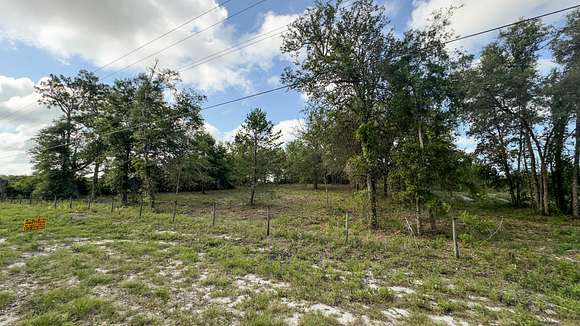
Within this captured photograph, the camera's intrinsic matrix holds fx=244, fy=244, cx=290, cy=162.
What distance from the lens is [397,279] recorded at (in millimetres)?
4871

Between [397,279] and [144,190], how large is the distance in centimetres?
1845

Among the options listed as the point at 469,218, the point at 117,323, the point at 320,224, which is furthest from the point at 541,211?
the point at 117,323

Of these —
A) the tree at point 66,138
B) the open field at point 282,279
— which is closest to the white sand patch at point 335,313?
the open field at point 282,279

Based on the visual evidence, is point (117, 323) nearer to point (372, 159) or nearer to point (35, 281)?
point (35, 281)

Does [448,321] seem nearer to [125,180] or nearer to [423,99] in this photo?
[423,99]

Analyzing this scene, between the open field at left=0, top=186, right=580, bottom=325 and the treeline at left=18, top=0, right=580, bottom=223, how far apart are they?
10.0ft

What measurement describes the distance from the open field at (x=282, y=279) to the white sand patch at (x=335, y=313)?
16 mm

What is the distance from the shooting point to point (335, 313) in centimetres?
355

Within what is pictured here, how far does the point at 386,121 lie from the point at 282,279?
Answer: 8.03m

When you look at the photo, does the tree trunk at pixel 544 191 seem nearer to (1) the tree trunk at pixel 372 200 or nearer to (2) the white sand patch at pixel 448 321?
(1) the tree trunk at pixel 372 200

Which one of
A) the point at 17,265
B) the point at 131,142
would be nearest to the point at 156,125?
the point at 131,142

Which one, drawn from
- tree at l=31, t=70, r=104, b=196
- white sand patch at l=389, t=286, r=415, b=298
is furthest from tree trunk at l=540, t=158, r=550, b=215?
tree at l=31, t=70, r=104, b=196

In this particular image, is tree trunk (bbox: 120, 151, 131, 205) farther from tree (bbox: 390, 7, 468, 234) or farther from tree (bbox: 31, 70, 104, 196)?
tree (bbox: 390, 7, 468, 234)

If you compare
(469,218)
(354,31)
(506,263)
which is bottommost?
A: (506,263)
